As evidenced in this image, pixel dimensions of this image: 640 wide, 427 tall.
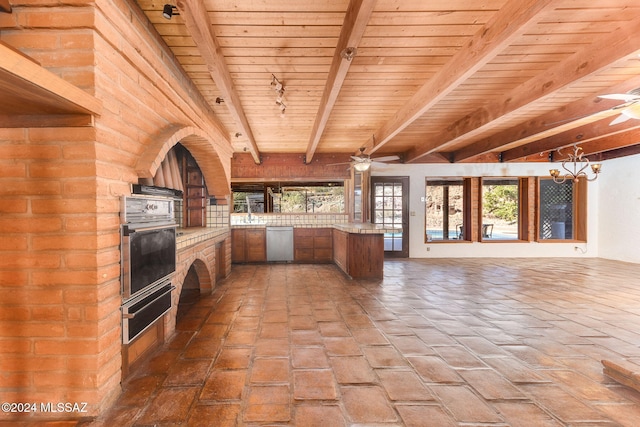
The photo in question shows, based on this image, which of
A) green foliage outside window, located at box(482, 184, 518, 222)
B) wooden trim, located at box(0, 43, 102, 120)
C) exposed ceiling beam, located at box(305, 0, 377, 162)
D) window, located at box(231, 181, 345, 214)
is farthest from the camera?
green foliage outside window, located at box(482, 184, 518, 222)

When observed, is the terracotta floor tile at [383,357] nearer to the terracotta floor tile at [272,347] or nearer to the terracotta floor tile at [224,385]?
the terracotta floor tile at [272,347]

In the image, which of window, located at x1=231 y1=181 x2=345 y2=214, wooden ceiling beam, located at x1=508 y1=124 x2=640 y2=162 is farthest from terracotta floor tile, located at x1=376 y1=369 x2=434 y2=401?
window, located at x1=231 y1=181 x2=345 y2=214

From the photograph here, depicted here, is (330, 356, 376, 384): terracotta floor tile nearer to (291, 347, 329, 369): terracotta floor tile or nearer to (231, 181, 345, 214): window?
(291, 347, 329, 369): terracotta floor tile

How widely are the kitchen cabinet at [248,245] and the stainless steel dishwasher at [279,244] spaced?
0.38 ft

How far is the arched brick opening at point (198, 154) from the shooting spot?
6.66 ft

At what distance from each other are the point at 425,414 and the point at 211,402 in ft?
4.35

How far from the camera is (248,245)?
20.8 ft

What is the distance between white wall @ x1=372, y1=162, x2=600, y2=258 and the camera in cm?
717

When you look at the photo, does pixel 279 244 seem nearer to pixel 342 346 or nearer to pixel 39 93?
pixel 342 346

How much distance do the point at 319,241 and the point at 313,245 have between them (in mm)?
171

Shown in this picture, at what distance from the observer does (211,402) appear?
1.74 m

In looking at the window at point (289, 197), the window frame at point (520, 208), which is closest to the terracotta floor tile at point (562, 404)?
the window frame at point (520, 208)

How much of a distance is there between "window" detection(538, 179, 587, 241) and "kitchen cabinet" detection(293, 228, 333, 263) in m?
5.75

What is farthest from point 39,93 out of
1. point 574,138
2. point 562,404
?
point 574,138
